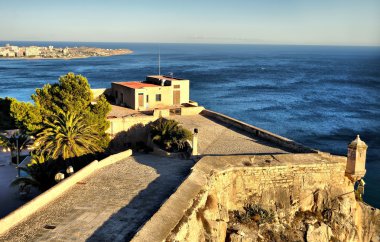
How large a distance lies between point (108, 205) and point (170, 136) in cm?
912

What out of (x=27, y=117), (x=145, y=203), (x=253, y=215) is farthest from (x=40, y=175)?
(x=253, y=215)

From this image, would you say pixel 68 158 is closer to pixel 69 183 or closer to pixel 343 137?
pixel 69 183

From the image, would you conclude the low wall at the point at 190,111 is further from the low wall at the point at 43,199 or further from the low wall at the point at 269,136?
the low wall at the point at 43,199

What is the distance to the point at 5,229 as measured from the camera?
1184 cm

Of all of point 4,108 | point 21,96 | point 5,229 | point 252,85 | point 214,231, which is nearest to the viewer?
point 5,229

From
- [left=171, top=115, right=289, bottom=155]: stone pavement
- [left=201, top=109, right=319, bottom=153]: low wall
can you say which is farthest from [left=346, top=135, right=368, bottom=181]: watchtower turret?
[left=171, top=115, right=289, bottom=155]: stone pavement

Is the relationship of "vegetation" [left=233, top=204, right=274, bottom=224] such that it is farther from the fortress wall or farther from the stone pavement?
the stone pavement

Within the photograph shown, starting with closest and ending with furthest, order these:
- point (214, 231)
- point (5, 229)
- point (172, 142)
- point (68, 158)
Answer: point (5, 229)
point (214, 231)
point (68, 158)
point (172, 142)

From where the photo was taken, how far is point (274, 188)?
17.1 meters

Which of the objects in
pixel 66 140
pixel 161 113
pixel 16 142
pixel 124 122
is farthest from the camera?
pixel 161 113

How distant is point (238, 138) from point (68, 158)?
31.4 feet

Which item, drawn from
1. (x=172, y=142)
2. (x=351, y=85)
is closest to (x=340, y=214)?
(x=172, y=142)

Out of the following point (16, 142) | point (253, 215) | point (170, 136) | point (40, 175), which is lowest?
point (253, 215)

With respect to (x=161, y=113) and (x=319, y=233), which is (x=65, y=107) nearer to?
(x=161, y=113)
